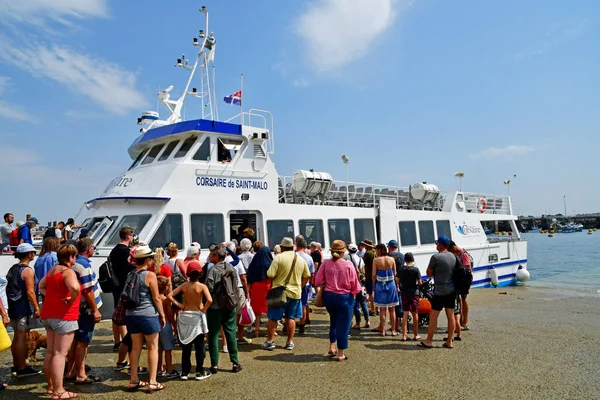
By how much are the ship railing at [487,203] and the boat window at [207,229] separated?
32.6 ft

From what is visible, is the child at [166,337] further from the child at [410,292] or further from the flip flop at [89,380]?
the child at [410,292]

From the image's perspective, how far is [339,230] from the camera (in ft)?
38.3

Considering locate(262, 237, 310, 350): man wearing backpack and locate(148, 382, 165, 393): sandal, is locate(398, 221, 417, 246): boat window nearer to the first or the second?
locate(262, 237, 310, 350): man wearing backpack

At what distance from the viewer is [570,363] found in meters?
5.60

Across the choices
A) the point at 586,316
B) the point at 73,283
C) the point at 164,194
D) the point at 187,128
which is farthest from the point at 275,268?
the point at 586,316

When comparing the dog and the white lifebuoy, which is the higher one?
the dog

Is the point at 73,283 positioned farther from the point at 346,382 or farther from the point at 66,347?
the point at 346,382

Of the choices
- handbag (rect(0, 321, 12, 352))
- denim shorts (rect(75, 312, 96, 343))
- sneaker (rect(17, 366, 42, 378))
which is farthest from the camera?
sneaker (rect(17, 366, 42, 378))

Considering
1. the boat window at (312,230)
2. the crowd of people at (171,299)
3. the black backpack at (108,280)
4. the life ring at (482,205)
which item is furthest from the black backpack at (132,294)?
the life ring at (482,205)

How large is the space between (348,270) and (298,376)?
150 centimetres

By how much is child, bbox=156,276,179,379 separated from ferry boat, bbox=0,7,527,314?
124 inches

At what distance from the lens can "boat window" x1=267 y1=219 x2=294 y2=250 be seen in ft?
33.5

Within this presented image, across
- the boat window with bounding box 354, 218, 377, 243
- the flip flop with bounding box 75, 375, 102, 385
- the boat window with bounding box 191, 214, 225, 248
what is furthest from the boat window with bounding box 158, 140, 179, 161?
the flip flop with bounding box 75, 375, 102, 385

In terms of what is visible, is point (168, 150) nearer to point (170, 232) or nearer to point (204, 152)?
point (204, 152)
